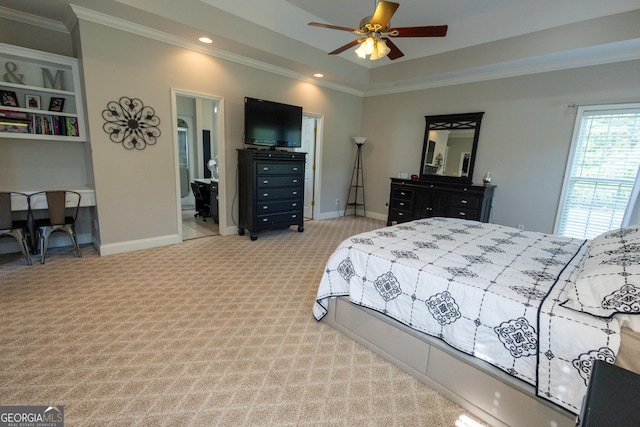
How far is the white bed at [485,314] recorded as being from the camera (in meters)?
1.22

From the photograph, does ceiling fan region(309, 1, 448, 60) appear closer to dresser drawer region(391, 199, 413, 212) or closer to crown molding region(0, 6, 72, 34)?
dresser drawer region(391, 199, 413, 212)

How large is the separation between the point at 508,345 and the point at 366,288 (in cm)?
85

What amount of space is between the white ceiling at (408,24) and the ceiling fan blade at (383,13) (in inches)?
72.5

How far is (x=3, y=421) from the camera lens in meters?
1.36

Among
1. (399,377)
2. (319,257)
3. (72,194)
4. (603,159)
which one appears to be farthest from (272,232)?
(603,159)

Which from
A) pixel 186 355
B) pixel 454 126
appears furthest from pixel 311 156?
pixel 186 355

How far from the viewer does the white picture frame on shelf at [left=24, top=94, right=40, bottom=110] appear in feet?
11.1

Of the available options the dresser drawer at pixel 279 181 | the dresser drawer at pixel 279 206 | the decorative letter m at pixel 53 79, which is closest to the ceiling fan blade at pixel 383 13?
the dresser drawer at pixel 279 181

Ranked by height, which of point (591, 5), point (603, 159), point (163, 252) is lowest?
point (163, 252)

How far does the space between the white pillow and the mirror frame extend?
362cm

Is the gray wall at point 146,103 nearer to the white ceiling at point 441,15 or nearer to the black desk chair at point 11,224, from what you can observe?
the black desk chair at point 11,224

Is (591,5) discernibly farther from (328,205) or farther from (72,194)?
(72,194)

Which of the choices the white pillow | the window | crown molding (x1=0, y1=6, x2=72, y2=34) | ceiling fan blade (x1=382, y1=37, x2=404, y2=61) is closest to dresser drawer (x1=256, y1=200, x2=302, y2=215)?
ceiling fan blade (x1=382, y1=37, x2=404, y2=61)

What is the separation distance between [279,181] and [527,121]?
13.0 feet
